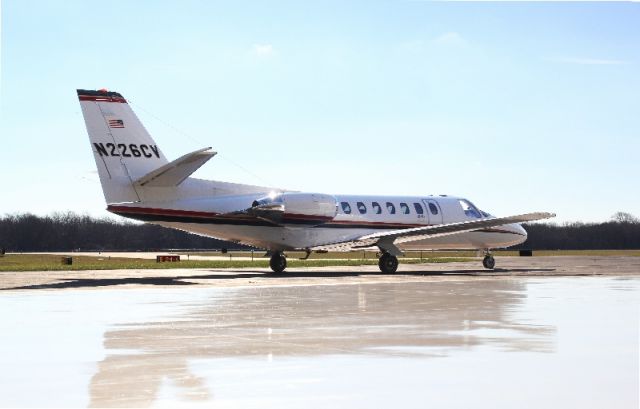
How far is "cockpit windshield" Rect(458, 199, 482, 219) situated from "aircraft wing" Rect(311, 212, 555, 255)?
437cm

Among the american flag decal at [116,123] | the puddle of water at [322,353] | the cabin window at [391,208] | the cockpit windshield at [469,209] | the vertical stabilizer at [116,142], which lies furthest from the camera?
the cockpit windshield at [469,209]

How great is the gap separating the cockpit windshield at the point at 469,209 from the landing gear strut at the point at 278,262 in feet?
35.7

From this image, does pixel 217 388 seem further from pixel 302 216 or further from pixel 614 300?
pixel 302 216

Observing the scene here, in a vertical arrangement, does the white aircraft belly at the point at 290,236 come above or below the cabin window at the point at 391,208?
below

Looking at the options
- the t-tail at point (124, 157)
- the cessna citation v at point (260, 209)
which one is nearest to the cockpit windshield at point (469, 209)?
the cessna citation v at point (260, 209)

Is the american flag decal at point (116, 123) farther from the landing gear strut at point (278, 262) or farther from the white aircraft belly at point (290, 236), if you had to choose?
the landing gear strut at point (278, 262)

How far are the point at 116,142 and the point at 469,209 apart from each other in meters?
20.8

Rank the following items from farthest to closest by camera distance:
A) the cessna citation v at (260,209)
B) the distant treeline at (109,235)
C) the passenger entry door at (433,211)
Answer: the distant treeline at (109,235) < the passenger entry door at (433,211) < the cessna citation v at (260,209)

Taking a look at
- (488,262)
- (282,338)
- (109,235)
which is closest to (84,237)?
(109,235)

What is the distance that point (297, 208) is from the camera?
131 ft

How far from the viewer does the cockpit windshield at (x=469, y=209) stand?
47.0 m

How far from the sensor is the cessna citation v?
113 feet

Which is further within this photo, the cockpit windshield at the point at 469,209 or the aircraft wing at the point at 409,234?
the cockpit windshield at the point at 469,209

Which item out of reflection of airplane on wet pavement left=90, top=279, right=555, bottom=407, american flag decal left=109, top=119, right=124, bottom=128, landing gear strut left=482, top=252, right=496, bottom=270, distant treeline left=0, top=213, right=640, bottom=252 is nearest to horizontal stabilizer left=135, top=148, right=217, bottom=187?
american flag decal left=109, top=119, right=124, bottom=128
